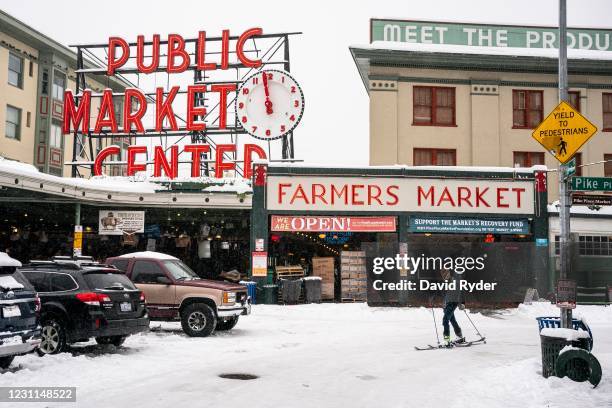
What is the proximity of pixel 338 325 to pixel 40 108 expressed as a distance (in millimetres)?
32671

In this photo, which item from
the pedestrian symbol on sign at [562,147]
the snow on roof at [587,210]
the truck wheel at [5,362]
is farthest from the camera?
the snow on roof at [587,210]

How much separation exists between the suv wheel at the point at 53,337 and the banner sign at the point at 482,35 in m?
23.8

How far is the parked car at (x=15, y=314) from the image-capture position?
32.8ft

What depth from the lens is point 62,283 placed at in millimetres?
12727

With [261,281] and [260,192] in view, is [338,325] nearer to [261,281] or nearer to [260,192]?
[261,281]

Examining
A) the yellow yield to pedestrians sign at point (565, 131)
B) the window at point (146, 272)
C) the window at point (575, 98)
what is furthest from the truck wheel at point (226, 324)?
the window at point (575, 98)

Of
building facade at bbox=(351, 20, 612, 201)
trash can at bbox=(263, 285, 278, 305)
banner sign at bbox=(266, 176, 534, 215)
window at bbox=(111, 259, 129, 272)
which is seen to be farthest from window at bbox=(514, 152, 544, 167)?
window at bbox=(111, 259, 129, 272)

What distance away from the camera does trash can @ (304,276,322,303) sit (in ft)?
86.6

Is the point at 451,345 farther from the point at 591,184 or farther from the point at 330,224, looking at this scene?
the point at 330,224

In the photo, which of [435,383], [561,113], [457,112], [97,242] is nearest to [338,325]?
[435,383]

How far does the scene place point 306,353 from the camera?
549 inches

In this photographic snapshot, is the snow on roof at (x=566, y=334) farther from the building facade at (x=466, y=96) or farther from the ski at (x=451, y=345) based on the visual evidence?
the building facade at (x=466, y=96)

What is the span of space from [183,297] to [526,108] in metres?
22.8

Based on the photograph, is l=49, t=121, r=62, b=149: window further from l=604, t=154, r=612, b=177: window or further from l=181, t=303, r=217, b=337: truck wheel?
l=604, t=154, r=612, b=177: window
